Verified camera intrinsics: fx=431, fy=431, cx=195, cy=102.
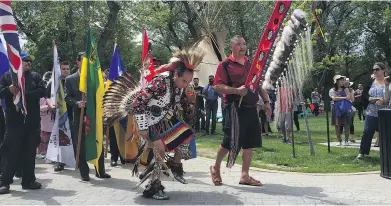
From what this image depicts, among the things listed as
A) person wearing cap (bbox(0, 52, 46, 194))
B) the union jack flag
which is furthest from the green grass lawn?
the union jack flag

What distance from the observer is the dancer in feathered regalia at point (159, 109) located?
16.9 ft

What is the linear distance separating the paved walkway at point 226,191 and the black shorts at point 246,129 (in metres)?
0.60

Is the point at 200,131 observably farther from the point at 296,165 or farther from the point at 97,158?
the point at 97,158

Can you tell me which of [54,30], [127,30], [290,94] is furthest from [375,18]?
[290,94]

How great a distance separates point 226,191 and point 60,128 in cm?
340

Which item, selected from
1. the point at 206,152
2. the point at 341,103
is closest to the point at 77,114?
the point at 206,152

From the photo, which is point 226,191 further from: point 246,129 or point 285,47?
point 285,47

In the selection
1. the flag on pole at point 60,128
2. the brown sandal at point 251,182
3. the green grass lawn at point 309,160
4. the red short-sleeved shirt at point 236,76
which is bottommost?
the brown sandal at point 251,182

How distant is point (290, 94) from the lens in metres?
7.96

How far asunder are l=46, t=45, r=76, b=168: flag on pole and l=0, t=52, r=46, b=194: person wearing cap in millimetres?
1254

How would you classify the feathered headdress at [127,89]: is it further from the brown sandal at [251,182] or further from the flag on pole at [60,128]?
the flag on pole at [60,128]

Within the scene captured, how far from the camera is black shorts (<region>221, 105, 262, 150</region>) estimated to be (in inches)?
234

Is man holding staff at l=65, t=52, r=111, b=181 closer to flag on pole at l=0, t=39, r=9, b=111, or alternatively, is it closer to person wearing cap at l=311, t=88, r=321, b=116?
flag on pole at l=0, t=39, r=9, b=111

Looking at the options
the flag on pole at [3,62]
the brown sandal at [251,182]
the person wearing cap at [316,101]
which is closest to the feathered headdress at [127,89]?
the brown sandal at [251,182]
